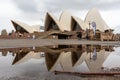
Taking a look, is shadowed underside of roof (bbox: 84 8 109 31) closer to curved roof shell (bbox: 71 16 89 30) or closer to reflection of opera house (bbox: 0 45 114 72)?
curved roof shell (bbox: 71 16 89 30)

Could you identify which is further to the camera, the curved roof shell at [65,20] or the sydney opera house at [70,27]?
the curved roof shell at [65,20]

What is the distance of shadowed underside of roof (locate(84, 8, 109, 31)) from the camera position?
3000 inches

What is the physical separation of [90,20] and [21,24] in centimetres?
2025

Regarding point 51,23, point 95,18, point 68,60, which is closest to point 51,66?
point 68,60

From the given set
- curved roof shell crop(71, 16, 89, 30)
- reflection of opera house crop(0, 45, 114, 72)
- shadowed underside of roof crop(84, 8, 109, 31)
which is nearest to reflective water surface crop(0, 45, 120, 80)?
reflection of opera house crop(0, 45, 114, 72)

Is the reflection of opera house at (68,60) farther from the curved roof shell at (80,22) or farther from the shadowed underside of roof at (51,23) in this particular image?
the curved roof shell at (80,22)

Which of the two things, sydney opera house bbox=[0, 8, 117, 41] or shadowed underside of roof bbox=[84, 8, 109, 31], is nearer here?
sydney opera house bbox=[0, 8, 117, 41]

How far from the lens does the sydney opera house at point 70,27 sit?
64.1 metres

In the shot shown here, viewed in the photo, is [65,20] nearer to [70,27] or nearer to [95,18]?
[70,27]

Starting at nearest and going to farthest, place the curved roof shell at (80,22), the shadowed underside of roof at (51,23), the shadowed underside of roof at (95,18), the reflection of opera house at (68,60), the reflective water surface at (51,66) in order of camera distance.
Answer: the reflective water surface at (51,66) < the reflection of opera house at (68,60) < the shadowed underside of roof at (51,23) < the curved roof shell at (80,22) < the shadowed underside of roof at (95,18)

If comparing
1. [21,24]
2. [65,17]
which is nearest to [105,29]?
[65,17]

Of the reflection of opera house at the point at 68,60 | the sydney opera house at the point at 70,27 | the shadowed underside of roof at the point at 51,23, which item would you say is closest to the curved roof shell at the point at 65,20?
the sydney opera house at the point at 70,27

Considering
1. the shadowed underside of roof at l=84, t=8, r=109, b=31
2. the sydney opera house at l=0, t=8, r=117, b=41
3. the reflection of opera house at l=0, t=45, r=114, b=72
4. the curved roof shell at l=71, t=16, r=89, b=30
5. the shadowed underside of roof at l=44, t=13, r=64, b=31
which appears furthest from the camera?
the shadowed underside of roof at l=84, t=8, r=109, b=31

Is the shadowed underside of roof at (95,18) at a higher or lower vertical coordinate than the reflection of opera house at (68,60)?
higher
